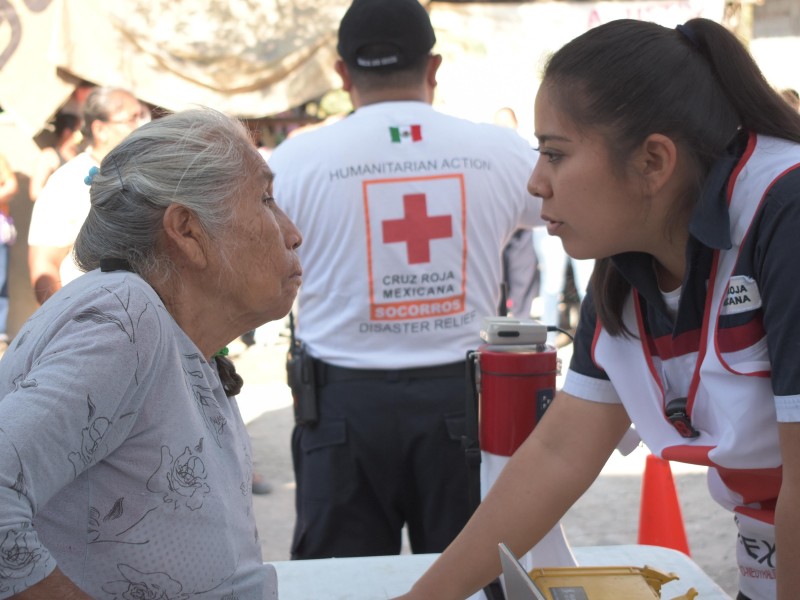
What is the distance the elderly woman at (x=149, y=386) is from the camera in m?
1.12

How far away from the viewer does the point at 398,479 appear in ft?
8.36

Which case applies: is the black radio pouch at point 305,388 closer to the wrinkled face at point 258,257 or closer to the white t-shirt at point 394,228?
the white t-shirt at point 394,228

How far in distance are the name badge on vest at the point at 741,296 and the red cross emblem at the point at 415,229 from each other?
4.22 feet

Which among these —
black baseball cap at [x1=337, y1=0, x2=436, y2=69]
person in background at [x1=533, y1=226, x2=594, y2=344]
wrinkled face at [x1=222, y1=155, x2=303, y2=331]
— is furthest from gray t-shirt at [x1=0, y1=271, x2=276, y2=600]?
person in background at [x1=533, y1=226, x2=594, y2=344]

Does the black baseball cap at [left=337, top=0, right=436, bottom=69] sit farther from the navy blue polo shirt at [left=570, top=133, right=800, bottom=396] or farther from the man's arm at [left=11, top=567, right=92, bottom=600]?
the man's arm at [left=11, top=567, right=92, bottom=600]

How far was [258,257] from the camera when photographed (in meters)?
1.45

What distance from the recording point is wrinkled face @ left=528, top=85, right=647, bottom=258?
4.43 ft

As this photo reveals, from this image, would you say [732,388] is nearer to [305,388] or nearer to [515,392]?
[515,392]

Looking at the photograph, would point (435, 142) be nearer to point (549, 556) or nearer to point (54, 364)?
point (549, 556)

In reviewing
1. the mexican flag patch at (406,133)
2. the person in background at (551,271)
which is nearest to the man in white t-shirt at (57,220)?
the mexican flag patch at (406,133)

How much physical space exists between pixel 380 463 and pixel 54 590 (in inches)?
55.9

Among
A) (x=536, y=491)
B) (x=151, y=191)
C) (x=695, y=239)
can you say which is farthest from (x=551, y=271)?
(x=151, y=191)

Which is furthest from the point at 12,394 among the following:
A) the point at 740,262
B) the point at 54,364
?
the point at 740,262

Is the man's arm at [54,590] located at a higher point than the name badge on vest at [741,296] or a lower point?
lower
